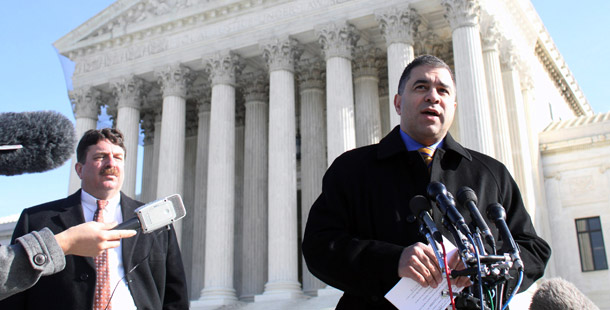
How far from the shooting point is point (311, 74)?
2966 cm

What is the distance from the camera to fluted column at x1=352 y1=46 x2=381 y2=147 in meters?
26.9

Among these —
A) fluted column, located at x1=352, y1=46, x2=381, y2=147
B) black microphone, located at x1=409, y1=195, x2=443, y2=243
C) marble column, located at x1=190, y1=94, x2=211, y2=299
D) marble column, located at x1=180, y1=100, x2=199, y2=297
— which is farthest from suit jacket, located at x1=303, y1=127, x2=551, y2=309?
marble column, located at x1=190, y1=94, x2=211, y2=299

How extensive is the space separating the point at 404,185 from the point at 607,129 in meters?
27.3

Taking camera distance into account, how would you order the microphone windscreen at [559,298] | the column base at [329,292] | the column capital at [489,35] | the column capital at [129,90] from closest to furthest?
1. the microphone windscreen at [559,298]
2. the column base at [329,292]
3. the column capital at [489,35]
4. the column capital at [129,90]

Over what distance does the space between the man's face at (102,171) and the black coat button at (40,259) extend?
2.74 m

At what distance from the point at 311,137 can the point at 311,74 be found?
3306mm

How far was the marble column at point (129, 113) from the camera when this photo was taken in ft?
96.6

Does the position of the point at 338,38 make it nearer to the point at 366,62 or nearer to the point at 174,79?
the point at 366,62

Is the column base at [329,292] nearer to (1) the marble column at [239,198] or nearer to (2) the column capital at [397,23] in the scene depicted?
(1) the marble column at [239,198]

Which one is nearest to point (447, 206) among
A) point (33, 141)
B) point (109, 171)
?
point (33, 141)

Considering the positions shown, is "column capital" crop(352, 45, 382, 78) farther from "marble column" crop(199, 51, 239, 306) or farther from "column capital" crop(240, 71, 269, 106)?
"marble column" crop(199, 51, 239, 306)

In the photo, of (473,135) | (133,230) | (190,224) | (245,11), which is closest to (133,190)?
(190,224)

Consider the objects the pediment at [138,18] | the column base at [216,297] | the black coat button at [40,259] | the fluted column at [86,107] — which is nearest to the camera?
the black coat button at [40,259]

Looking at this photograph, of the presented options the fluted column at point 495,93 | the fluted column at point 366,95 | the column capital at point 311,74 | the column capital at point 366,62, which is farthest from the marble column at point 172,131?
the fluted column at point 495,93
